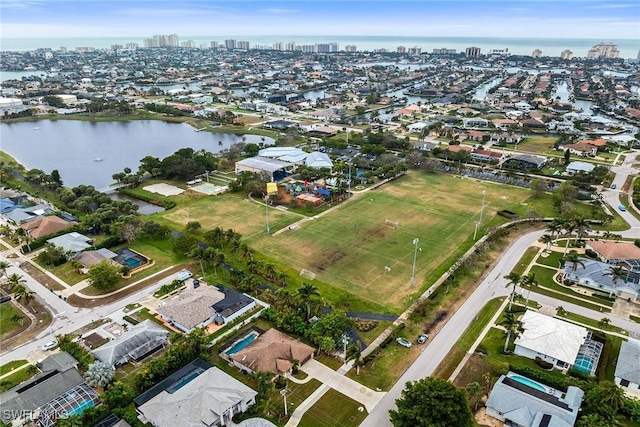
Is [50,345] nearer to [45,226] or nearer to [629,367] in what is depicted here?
[45,226]

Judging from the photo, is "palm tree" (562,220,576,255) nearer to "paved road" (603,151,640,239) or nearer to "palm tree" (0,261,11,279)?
"paved road" (603,151,640,239)

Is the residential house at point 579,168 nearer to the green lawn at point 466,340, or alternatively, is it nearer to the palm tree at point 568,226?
the palm tree at point 568,226

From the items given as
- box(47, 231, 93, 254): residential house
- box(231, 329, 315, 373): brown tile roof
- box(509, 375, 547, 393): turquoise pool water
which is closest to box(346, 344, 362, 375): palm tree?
box(231, 329, 315, 373): brown tile roof

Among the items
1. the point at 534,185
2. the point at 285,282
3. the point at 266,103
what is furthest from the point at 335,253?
the point at 266,103

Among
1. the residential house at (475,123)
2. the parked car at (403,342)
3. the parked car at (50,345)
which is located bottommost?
the parked car at (50,345)

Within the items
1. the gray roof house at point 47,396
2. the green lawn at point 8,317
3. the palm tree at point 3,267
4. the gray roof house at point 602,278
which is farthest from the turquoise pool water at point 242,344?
the gray roof house at point 602,278

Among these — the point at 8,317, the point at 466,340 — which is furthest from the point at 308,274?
the point at 8,317
